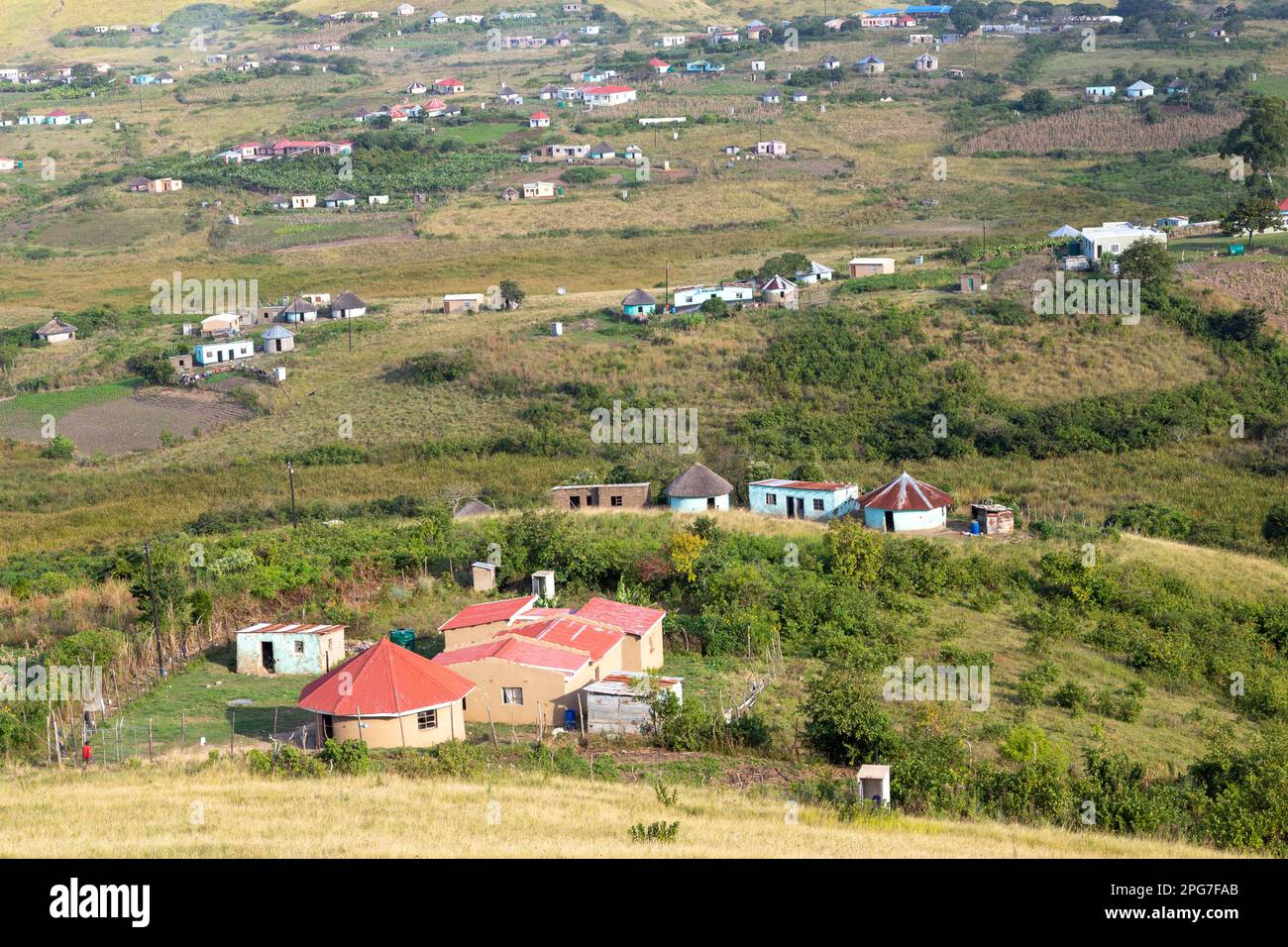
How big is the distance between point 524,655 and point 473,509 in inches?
571

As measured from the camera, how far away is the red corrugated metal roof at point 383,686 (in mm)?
22828

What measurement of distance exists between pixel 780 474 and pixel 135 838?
26.7 m

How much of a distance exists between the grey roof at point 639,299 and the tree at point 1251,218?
25087 mm

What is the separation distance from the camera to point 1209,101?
9000 centimetres

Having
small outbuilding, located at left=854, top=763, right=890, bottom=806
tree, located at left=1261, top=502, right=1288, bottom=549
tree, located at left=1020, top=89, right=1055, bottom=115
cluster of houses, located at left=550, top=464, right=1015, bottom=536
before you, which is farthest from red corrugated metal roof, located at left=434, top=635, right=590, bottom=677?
tree, located at left=1020, top=89, right=1055, bottom=115

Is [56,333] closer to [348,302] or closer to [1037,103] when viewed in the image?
[348,302]

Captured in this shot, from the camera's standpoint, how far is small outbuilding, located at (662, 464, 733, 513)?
37750 mm

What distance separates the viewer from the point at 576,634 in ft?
85.1

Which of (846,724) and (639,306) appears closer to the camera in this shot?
(846,724)

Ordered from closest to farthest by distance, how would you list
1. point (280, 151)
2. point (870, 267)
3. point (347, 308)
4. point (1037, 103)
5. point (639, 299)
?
point (639, 299) → point (870, 267) → point (347, 308) → point (1037, 103) → point (280, 151)

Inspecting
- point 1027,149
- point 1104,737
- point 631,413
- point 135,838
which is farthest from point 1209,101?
point 135,838

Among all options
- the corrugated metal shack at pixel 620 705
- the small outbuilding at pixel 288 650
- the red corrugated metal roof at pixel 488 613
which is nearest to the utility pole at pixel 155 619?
the small outbuilding at pixel 288 650

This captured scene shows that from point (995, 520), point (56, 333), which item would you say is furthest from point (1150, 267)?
point (56, 333)

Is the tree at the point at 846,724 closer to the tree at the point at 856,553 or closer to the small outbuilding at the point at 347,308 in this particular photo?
the tree at the point at 856,553
